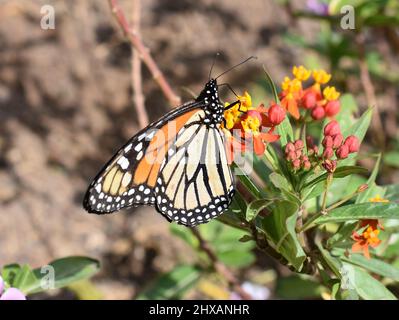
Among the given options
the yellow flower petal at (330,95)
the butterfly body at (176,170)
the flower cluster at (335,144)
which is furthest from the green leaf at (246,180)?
the yellow flower petal at (330,95)

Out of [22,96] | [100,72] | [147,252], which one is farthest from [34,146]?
[147,252]

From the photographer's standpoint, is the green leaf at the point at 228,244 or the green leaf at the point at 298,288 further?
the green leaf at the point at 228,244

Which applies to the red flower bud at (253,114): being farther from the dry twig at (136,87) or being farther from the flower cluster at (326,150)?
the dry twig at (136,87)

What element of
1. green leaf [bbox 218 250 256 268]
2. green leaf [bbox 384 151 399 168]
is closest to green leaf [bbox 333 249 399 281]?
green leaf [bbox 218 250 256 268]

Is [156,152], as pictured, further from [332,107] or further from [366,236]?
[366,236]

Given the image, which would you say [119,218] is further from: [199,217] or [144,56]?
[199,217]
